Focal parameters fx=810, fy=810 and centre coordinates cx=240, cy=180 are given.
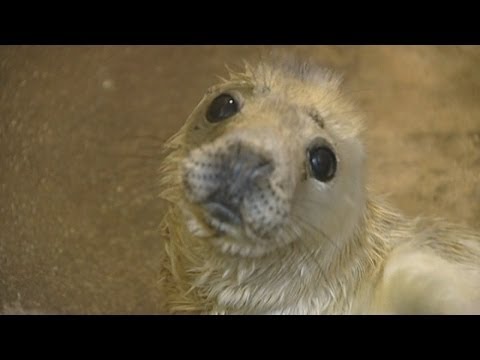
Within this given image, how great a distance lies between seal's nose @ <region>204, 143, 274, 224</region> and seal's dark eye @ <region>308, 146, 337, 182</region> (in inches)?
10.6

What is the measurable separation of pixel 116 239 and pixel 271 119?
4.44 ft

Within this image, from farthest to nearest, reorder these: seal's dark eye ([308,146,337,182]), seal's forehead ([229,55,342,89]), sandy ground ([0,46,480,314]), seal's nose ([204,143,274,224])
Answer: sandy ground ([0,46,480,314]) → seal's forehead ([229,55,342,89]) → seal's dark eye ([308,146,337,182]) → seal's nose ([204,143,274,224])

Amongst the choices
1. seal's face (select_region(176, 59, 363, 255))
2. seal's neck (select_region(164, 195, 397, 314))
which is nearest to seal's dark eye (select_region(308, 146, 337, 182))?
seal's face (select_region(176, 59, 363, 255))

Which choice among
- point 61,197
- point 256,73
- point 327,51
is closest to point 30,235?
point 61,197

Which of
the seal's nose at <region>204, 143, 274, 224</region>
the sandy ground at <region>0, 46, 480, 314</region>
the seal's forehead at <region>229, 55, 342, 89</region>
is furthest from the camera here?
the sandy ground at <region>0, 46, 480, 314</region>

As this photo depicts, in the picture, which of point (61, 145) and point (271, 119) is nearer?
point (271, 119)

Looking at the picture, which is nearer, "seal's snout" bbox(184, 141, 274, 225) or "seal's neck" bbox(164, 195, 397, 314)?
"seal's snout" bbox(184, 141, 274, 225)

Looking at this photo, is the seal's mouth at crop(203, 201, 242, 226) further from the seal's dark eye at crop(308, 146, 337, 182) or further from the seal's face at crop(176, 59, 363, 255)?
the seal's dark eye at crop(308, 146, 337, 182)

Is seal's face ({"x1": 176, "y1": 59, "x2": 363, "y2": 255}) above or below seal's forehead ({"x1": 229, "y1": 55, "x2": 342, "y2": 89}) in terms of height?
below

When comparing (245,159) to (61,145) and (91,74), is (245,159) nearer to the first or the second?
(61,145)

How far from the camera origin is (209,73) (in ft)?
12.2

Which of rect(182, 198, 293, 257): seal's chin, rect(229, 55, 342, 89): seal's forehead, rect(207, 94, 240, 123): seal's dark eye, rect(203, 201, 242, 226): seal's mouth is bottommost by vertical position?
rect(182, 198, 293, 257): seal's chin

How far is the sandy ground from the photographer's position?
287 cm

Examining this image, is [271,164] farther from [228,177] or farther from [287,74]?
[287,74]
